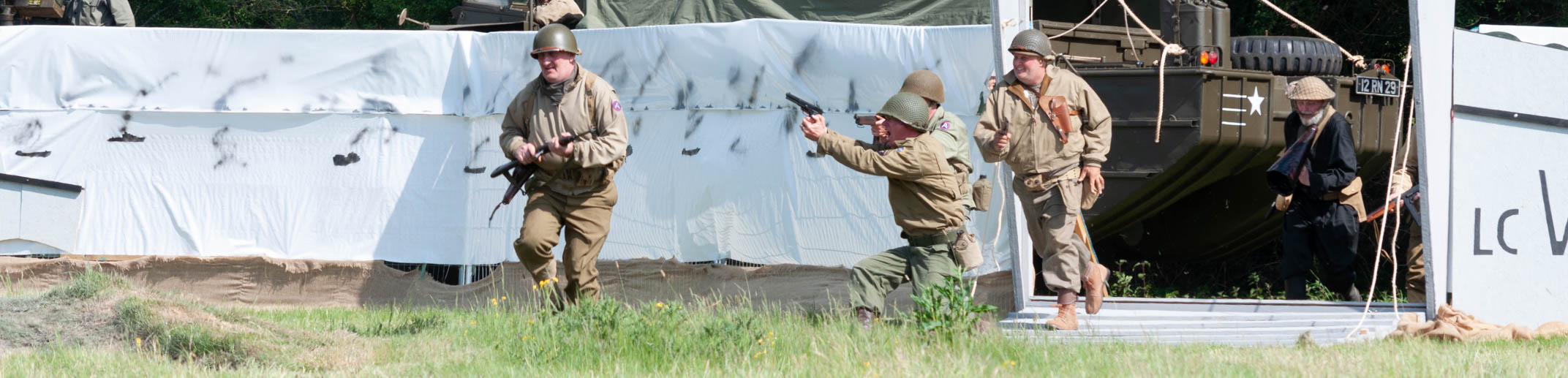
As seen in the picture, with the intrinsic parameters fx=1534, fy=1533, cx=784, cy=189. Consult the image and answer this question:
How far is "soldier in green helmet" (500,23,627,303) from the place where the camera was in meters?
7.23

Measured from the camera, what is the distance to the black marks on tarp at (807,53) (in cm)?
834

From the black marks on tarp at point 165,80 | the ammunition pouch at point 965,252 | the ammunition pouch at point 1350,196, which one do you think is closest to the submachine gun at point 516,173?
the ammunition pouch at point 965,252

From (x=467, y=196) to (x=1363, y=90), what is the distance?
4.96m

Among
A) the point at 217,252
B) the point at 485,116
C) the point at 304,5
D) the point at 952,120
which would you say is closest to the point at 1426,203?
the point at 952,120

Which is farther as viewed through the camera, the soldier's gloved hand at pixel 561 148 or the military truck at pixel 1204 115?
the military truck at pixel 1204 115

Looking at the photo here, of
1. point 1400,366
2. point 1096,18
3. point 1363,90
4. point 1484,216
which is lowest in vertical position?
point 1400,366

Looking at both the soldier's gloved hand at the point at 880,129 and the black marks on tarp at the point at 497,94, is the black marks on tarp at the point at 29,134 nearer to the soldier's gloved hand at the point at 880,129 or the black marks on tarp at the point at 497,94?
the black marks on tarp at the point at 497,94

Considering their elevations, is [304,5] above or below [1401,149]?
above

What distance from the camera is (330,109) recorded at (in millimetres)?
9094

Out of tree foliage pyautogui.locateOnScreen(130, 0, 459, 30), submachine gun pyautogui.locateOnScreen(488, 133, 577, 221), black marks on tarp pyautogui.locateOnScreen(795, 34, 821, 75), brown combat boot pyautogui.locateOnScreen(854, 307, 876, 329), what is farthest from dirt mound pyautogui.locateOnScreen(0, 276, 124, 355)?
tree foliage pyautogui.locateOnScreen(130, 0, 459, 30)

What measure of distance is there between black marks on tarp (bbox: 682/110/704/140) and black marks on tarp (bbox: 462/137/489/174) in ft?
3.94

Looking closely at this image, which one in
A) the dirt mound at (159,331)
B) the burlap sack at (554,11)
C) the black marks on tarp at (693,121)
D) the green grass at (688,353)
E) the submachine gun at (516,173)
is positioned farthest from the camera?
the burlap sack at (554,11)

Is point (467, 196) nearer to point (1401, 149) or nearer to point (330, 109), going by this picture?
point (330, 109)

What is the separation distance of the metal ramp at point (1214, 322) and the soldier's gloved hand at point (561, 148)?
6.94 feet
